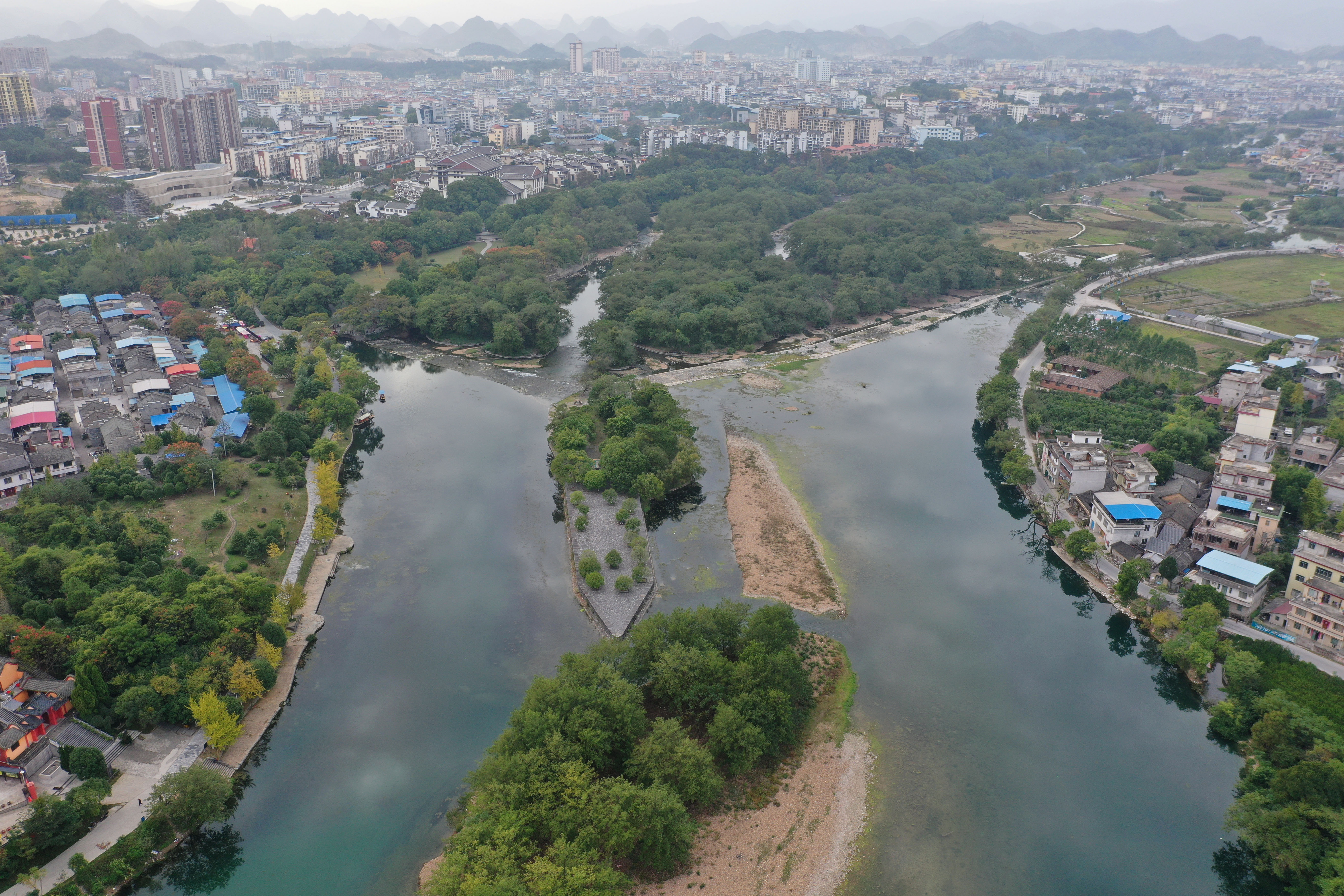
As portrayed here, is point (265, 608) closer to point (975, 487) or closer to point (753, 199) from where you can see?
point (975, 487)

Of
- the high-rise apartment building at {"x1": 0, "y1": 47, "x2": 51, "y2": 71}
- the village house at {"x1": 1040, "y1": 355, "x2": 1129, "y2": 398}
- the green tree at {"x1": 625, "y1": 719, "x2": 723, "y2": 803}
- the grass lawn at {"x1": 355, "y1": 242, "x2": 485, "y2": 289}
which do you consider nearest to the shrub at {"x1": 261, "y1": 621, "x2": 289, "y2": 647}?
the green tree at {"x1": 625, "y1": 719, "x2": 723, "y2": 803}

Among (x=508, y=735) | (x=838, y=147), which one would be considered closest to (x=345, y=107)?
(x=838, y=147)

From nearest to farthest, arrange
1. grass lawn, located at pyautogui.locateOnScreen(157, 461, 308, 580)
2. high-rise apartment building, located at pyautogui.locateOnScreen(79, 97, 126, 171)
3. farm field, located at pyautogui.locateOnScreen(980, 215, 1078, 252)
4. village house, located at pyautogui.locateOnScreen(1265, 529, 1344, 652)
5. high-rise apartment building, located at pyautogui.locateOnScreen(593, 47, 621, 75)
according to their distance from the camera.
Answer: village house, located at pyautogui.locateOnScreen(1265, 529, 1344, 652)
grass lawn, located at pyautogui.locateOnScreen(157, 461, 308, 580)
farm field, located at pyautogui.locateOnScreen(980, 215, 1078, 252)
high-rise apartment building, located at pyautogui.locateOnScreen(79, 97, 126, 171)
high-rise apartment building, located at pyautogui.locateOnScreen(593, 47, 621, 75)

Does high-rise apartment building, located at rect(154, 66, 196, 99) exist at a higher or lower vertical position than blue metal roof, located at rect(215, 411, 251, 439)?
higher

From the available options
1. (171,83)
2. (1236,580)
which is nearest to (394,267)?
(1236,580)

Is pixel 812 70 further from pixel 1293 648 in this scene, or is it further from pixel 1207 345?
pixel 1293 648

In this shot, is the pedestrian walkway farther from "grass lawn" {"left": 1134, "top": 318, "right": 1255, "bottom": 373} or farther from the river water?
"grass lawn" {"left": 1134, "top": 318, "right": 1255, "bottom": 373}

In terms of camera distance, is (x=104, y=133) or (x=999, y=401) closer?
(x=999, y=401)
